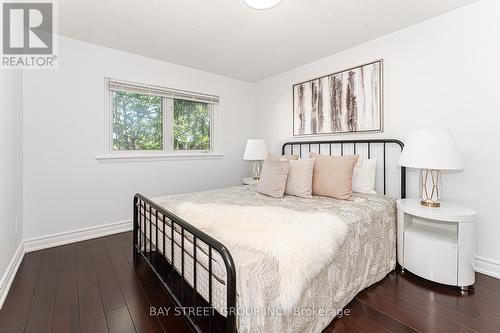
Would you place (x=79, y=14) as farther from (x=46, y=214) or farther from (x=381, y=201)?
(x=381, y=201)

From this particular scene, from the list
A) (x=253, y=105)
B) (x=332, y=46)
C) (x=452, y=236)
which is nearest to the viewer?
(x=452, y=236)

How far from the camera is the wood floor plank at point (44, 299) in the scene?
4.75 ft

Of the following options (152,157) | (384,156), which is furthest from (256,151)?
(384,156)

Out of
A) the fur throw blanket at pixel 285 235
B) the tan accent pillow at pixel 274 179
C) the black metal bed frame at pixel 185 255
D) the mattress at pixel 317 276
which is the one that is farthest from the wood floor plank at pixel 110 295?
the tan accent pillow at pixel 274 179

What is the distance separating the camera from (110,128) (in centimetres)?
300

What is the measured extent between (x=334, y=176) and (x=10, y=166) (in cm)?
287

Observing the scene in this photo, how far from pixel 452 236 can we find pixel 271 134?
2.72 metres

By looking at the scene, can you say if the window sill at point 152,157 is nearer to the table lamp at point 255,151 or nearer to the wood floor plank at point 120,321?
the table lamp at point 255,151

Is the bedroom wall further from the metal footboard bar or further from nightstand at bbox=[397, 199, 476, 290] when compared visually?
the metal footboard bar

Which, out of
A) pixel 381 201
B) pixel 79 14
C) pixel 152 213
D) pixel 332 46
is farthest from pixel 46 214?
pixel 332 46

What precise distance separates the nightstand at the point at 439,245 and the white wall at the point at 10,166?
313 cm

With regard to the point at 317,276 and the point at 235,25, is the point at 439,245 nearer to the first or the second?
the point at 317,276

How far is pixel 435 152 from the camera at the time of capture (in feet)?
6.18

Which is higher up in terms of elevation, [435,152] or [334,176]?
[435,152]
